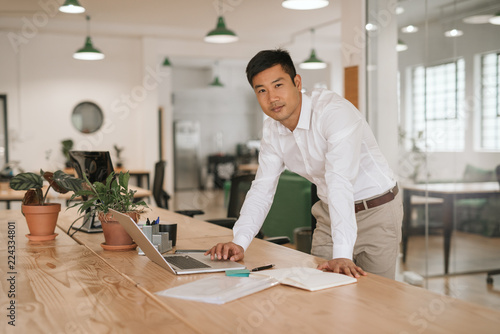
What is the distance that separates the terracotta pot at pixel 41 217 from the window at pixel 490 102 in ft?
10.6

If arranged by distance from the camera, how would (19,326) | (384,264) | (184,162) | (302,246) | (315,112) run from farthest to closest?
1. (184,162)
2. (302,246)
3. (384,264)
4. (315,112)
5. (19,326)

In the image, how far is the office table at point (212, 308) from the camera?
123 centimetres

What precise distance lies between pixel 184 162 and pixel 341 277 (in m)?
12.4

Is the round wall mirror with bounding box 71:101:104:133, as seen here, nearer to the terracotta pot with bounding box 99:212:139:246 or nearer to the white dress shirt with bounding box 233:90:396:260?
the terracotta pot with bounding box 99:212:139:246

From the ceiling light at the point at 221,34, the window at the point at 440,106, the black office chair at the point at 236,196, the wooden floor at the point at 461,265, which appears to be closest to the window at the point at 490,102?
the window at the point at 440,106

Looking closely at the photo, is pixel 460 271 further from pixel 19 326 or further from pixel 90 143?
pixel 90 143

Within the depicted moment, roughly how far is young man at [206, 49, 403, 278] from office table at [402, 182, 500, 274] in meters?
2.22

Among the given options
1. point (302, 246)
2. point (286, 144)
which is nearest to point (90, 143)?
point (302, 246)

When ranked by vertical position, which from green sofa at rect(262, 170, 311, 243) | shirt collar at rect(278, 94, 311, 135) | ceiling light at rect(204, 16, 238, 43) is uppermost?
ceiling light at rect(204, 16, 238, 43)

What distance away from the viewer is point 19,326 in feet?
4.18

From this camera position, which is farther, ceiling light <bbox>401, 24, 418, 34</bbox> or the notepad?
ceiling light <bbox>401, 24, 418, 34</bbox>

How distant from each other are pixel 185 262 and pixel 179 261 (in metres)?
0.03

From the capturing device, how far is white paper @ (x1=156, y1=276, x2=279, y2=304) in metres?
1.44

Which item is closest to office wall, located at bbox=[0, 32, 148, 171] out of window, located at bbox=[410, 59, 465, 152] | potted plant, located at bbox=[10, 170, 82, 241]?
window, located at bbox=[410, 59, 465, 152]
